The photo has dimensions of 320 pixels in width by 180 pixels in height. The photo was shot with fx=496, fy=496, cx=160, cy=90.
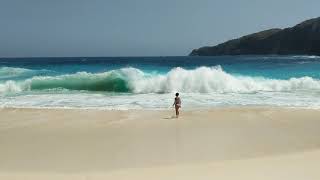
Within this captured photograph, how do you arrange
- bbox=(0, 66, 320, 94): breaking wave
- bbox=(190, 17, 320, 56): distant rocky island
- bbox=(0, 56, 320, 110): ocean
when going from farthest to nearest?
bbox=(190, 17, 320, 56): distant rocky island → bbox=(0, 66, 320, 94): breaking wave → bbox=(0, 56, 320, 110): ocean

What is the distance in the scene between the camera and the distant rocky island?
A: 11288cm

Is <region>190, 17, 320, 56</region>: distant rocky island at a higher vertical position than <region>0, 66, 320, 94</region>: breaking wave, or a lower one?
higher

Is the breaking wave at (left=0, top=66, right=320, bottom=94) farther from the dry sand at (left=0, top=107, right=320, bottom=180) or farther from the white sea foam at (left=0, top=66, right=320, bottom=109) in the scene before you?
the dry sand at (left=0, top=107, right=320, bottom=180)

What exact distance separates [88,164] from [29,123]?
5106mm

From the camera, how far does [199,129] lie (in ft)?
36.9

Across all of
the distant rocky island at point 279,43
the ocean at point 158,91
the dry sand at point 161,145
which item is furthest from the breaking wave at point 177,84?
the distant rocky island at point 279,43

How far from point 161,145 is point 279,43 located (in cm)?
12381

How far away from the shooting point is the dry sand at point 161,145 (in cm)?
715

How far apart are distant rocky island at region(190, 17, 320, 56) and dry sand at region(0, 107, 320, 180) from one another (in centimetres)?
10051

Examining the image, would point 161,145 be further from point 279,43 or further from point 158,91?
point 279,43

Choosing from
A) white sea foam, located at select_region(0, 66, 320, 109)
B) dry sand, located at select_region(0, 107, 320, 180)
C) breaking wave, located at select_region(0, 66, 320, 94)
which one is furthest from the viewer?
breaking wave, located at select_region(0, 66, 320, 94)

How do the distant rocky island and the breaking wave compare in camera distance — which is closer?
the breaking wave

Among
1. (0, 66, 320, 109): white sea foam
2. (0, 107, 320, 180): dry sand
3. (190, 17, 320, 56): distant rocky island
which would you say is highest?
(190, 17, 320, 56): distant rocky island

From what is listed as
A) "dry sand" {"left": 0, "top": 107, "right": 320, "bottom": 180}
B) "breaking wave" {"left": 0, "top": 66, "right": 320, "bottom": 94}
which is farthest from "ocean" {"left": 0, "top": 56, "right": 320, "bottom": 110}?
"dry sand" {"left": 0, "top": 107, "right": 320, "bottom": 180}
